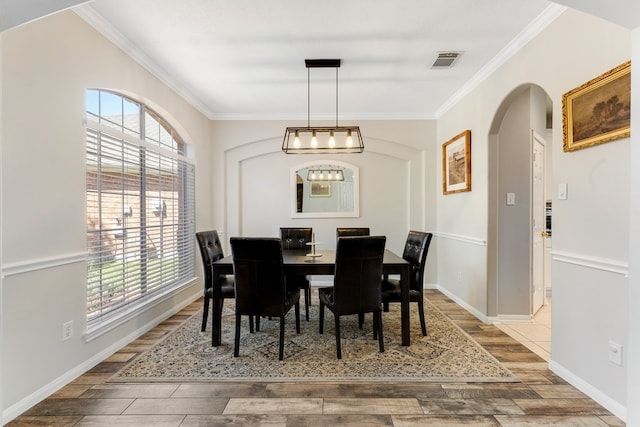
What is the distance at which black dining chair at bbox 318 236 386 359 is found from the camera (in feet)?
8.29

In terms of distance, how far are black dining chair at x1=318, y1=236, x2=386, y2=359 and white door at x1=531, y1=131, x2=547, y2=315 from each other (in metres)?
1.94

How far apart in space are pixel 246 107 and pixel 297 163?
1099 mm

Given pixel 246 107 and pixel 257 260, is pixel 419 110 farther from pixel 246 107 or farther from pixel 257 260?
pixel 257 260

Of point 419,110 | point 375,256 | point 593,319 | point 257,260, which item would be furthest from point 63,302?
point 419,110

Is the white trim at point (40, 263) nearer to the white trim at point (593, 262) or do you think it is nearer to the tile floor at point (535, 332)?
the white trim at point (593, 262)

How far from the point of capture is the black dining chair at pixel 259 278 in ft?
8.18

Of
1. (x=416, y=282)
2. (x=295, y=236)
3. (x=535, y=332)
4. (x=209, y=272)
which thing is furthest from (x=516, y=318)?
(x=209, y=272)

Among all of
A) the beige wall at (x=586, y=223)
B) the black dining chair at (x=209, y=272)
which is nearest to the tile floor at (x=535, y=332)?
the beige wall at (x=586, y=223)

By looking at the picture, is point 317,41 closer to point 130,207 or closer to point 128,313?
point 130,207

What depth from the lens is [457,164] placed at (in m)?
4.11

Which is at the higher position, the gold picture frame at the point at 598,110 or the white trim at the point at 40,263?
the gold picture frame at the point at 598,110

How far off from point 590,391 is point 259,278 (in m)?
2.30

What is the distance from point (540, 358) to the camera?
8.36 feet

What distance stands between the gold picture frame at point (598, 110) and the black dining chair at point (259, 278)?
85.3 inches
